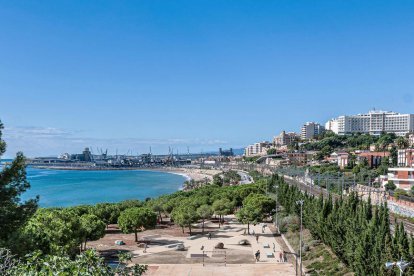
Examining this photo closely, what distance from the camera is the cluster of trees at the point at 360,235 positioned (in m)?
18.6

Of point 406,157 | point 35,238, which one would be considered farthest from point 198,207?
point 406,157

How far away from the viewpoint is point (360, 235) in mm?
21922

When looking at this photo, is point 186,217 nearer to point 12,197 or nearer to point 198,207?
point 198,207

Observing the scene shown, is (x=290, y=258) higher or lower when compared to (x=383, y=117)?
lower

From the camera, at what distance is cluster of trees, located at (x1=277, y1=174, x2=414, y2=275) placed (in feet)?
61.1

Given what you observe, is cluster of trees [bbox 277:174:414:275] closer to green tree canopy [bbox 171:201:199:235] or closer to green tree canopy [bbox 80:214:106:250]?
green tree canopy [bbox 171:201:199:235]

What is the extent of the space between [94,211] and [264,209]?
1881 cm

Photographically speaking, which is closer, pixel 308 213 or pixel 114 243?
pixel 308 213

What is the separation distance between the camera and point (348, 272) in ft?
79.4

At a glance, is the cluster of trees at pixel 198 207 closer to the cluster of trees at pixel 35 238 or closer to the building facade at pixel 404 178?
the cluster of trees at pixel 35 238

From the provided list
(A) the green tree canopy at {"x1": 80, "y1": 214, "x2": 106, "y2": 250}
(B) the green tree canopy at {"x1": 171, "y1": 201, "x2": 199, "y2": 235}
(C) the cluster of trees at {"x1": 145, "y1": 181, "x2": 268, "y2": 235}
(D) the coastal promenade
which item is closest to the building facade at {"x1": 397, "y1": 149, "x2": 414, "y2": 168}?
(C) the cluster of trees at {"x1": 145, "y1": 181, "x2": 268, "y2": 235}

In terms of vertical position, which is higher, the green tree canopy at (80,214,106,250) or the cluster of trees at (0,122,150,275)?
the cluster of trees at (0,122,150,275)

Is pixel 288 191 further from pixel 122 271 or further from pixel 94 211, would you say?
pixel 122 271

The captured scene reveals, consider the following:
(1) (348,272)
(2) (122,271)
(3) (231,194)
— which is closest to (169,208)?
(3) (231,194)
